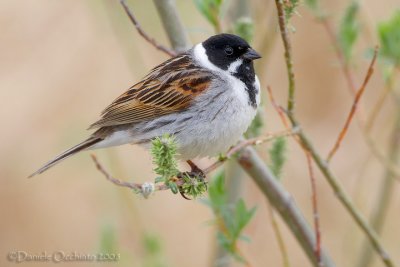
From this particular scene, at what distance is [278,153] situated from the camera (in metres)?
3.04

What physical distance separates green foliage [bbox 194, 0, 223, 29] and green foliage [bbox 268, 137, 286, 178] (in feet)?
2.06

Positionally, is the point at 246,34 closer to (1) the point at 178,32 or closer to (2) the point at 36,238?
(1) the point at 178,32

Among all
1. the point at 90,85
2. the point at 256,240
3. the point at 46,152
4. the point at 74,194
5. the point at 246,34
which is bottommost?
the point at 256,240

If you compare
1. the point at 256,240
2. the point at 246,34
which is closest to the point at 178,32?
the point at 246,34

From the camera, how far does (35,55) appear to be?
20.5 ft

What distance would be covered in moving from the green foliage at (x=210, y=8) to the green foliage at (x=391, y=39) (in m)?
0.75

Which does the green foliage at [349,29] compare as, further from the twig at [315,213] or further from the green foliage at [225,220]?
the green foliage at [225,220]

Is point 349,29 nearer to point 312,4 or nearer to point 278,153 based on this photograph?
point 312,4

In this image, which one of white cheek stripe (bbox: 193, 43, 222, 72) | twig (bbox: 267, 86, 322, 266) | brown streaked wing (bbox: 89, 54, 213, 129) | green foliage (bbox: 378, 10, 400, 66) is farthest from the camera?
white cheek stripe (bbox: 193, 43, 222, 72)

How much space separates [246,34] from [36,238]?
3601mm

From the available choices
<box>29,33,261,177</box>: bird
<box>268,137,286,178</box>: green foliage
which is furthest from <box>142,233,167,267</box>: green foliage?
<box>268,137,286,178</box>: green foliage

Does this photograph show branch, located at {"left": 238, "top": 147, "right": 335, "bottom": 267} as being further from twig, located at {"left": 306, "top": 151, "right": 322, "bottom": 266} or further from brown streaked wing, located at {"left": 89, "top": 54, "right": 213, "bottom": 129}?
brown streaked wing, located at {"left": 89, "top": 54, "right": 213, "bottom": 129}

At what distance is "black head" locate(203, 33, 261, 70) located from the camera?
10.9 ft

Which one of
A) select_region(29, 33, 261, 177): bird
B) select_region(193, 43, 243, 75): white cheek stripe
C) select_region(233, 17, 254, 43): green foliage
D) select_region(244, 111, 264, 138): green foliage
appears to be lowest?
select_region(244, 111, 264, 138): green foliage
